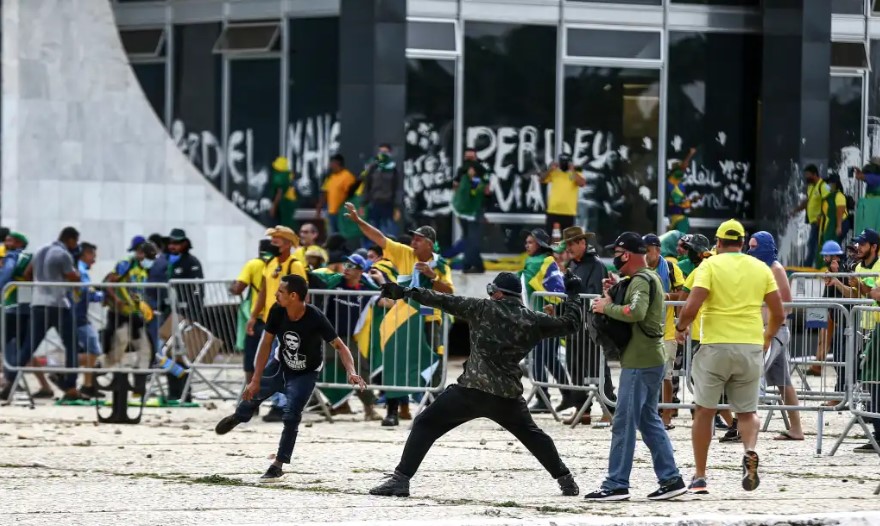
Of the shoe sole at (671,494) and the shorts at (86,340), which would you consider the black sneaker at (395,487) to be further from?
the shorts at (86,340)

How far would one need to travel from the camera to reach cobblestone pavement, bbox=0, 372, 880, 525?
33.5ft

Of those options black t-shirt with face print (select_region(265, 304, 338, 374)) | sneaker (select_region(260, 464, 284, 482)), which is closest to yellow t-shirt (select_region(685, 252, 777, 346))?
black t-shirt with face print (select_region(265, 304, 338, 374))

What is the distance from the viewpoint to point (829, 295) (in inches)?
742

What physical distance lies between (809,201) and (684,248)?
10.4 meters

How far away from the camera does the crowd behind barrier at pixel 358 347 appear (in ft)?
46.7

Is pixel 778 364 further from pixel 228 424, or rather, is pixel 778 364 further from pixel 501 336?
pixel 228 424

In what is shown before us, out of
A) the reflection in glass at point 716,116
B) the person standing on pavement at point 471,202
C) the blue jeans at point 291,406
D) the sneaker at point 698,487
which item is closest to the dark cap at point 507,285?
the sneaker at point 698,487

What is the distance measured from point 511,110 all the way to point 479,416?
15.4m

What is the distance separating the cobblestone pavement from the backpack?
3.32ft

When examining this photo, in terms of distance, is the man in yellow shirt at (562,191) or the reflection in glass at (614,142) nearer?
the man in yellow shirt at (562,191)

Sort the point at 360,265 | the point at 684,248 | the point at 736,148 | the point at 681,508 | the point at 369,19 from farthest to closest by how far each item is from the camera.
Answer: the point at 736,148 < the point at 369,19 < the point at 360,265 < the point at 684,248 < the point at 681,508

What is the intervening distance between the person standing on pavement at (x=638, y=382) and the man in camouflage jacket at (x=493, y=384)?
304mm

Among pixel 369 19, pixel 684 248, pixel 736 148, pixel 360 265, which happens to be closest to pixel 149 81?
pixel 369 19

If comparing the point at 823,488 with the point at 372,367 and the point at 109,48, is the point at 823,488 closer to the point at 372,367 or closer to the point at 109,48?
the point at 372,367
